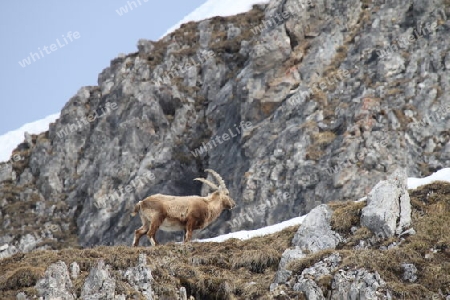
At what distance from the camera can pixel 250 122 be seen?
51031mm

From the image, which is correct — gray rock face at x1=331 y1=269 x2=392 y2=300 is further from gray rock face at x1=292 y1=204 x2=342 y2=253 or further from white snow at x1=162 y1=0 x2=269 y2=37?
white snow at x1=162 y1=0 x2=269 y2=37

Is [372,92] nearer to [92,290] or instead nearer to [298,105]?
[298,105]

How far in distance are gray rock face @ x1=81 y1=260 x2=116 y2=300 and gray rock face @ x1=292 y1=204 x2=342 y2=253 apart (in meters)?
5.80

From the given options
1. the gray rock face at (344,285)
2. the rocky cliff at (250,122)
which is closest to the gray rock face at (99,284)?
the gray rock face at (344,285)

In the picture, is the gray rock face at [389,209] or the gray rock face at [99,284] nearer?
the gray rock face at [99,284]

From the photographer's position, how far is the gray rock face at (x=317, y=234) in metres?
18.3

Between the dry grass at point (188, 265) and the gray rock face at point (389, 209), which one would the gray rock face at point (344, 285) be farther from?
the gray rock face at point (389, 209)

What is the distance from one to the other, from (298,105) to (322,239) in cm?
3084

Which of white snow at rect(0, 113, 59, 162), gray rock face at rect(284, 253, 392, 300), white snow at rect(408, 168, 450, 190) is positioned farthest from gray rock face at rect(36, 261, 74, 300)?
white snow at rect(0, 113, 59, 162)

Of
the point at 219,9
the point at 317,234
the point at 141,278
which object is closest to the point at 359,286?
the point at 317,234

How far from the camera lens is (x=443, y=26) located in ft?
154

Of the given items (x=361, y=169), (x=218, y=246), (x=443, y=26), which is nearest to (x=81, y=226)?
(x=361, y=169)

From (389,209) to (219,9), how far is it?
6382cm

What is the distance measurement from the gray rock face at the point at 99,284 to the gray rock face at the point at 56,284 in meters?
0.44
